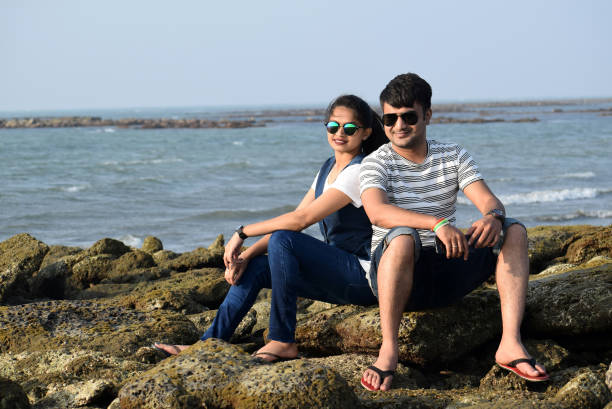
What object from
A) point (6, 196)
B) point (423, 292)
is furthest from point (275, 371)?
point (6, 196)

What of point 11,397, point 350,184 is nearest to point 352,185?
point 350,184

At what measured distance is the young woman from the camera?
12.3 ft

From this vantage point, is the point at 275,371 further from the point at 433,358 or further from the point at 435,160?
the point at 435,160

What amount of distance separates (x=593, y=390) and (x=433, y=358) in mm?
976

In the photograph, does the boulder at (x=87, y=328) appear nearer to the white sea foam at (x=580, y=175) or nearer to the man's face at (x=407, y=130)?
the man's face at (x=407, y=130)

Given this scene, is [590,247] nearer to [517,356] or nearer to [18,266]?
[517,356]

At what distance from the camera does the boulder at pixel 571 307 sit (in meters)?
3.66

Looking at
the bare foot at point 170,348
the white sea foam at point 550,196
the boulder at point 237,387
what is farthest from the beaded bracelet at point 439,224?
the white sea foam at point 550,196

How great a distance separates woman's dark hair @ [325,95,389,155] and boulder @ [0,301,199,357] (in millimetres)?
1623

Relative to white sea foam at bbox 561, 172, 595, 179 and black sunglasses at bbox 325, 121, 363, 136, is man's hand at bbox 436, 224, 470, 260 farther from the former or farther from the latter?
white sea foam at bbox 561, 172, 595, 179

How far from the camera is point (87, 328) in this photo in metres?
4.24

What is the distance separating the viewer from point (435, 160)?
145 inches

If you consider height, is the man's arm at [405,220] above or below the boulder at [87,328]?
above

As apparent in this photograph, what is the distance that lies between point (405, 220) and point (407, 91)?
732mm
